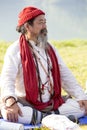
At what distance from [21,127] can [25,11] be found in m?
1.96

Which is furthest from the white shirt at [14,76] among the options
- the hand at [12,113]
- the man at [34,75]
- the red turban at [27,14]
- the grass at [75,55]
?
the grass at [75,55]

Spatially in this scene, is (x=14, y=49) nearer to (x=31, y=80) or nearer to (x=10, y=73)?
(x=10, y=73)

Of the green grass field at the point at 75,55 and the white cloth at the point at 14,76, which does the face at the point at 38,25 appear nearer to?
the white cloth at the point at 14,76

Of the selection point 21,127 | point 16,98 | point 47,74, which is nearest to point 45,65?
point 47,74

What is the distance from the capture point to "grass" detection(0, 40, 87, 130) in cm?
1733

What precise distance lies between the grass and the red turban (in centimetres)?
448

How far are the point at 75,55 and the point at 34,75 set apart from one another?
55.4 feet

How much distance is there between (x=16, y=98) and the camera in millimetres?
8984

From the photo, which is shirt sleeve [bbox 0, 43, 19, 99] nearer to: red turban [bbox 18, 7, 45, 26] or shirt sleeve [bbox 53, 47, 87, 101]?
red turban [bbox 18, 7, 45, 26]

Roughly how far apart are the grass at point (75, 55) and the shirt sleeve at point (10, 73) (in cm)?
459

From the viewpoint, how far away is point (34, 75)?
9.29m

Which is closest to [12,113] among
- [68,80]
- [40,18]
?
[68,80]

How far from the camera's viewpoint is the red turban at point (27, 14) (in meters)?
9.35

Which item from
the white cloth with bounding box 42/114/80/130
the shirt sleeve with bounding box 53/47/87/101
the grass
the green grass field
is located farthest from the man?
the green grass field
